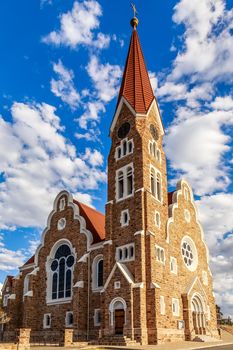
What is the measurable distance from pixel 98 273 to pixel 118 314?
5554 millimetres

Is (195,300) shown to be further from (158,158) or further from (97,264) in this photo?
(158,158)

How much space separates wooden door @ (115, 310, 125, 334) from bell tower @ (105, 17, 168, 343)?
119cm

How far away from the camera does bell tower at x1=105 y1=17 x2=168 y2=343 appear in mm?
27438

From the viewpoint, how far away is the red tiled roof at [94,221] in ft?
112

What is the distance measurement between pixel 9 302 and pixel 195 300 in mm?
18494

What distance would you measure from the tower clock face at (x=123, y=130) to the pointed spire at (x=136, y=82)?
1618 millimetres

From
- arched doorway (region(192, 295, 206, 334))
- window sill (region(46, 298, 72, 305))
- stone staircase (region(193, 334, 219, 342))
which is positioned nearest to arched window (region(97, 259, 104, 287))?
window sill (region(46, 298, 72, 305))

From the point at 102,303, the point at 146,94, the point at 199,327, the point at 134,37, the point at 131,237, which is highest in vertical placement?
the point at 134,37

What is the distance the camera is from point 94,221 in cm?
3694

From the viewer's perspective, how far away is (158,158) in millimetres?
34406

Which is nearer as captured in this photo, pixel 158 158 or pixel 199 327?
pixel 199 327

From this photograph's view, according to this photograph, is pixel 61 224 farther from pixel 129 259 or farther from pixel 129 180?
pixel 129 259

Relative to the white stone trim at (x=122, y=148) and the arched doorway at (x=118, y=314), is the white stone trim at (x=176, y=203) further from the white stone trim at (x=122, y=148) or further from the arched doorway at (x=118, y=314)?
the arched doorway at (x=118, y=314)

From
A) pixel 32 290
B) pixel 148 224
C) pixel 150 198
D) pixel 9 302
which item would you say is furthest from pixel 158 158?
pixel 9 302
